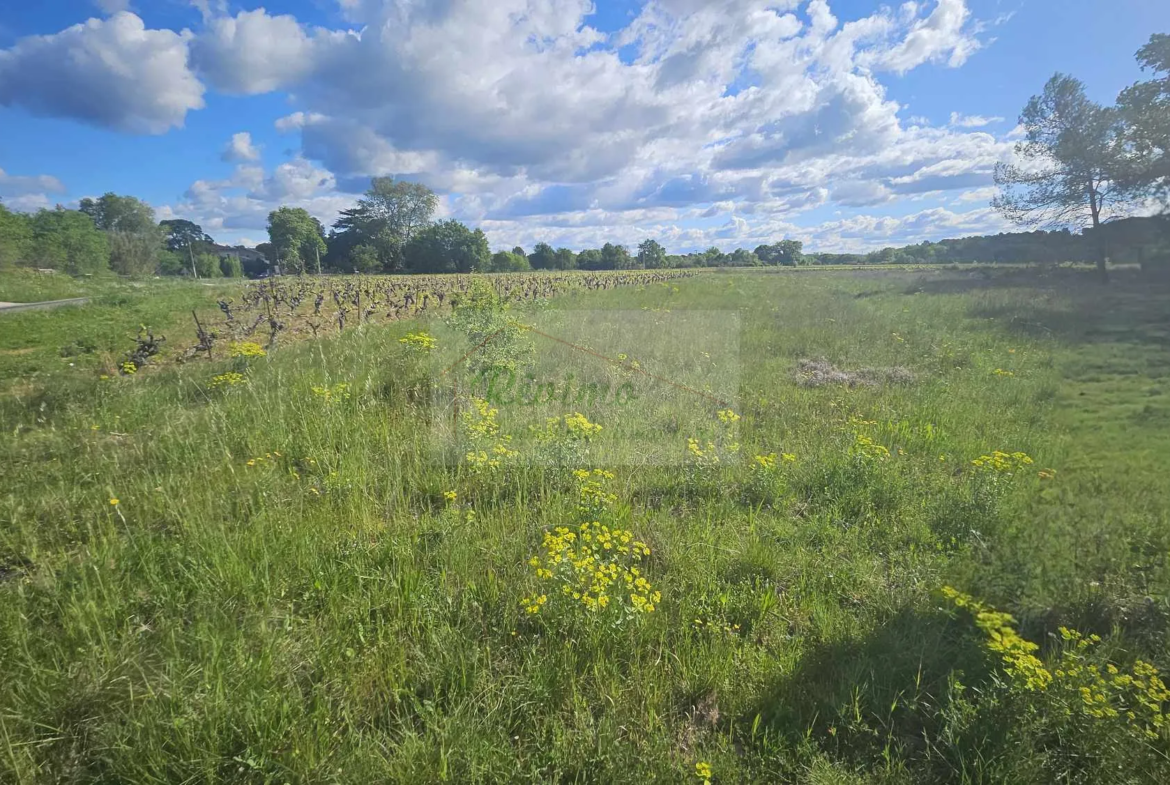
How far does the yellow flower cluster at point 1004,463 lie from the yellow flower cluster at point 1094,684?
164 centimetres

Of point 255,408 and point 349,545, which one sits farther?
point 255,408

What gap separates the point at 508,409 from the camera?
19.2ft

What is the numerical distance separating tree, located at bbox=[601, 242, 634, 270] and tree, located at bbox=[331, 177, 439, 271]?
2797cm

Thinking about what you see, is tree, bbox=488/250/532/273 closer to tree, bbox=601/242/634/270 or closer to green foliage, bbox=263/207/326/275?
tree, bbox=601/242/634/270

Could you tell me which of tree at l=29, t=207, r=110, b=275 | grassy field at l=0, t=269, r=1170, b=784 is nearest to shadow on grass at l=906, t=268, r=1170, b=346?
grassy field at l=0, t=269, r=1170, b=784

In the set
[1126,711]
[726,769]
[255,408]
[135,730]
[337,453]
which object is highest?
[255,408]

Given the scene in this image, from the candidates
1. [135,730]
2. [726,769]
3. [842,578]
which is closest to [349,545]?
[135,730]

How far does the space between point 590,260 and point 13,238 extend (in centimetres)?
6454

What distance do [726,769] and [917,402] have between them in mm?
5748

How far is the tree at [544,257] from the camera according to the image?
80.4 m

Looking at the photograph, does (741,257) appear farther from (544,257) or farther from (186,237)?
(186,237)

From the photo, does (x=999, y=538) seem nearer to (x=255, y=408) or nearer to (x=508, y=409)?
(x=508, y=409)

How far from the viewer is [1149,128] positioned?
358 centimetres

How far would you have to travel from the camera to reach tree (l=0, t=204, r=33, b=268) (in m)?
25.4
